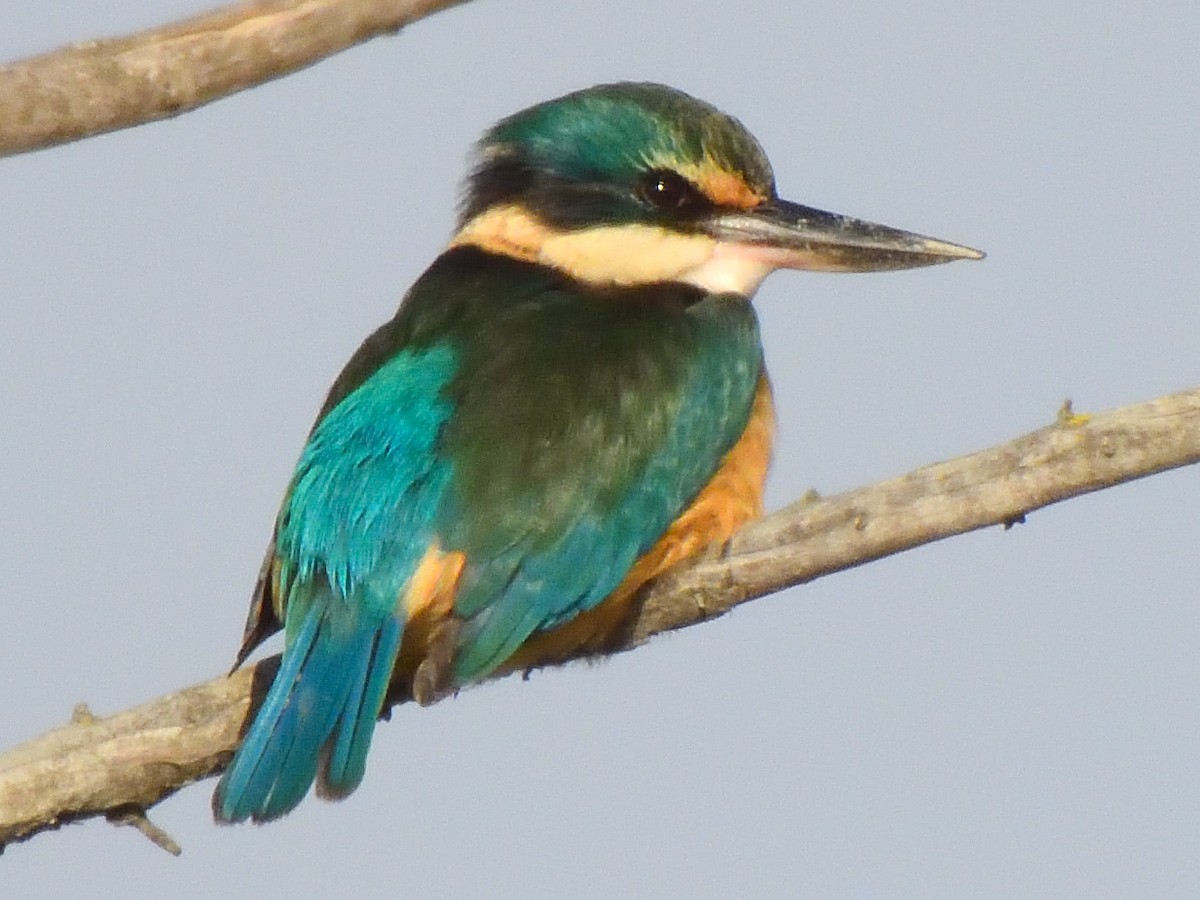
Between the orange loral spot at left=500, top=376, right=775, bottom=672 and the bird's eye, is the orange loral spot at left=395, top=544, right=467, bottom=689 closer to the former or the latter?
the orange loral spot at left=500, top=376, right=775, bottom=672

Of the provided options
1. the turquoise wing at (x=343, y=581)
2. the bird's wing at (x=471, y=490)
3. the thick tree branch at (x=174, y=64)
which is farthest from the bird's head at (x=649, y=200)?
the thick tree branch at (x=174, y=64)

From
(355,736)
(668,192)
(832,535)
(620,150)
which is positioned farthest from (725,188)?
(355,736)

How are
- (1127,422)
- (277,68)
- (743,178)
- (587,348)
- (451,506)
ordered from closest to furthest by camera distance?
1. (277,68)
2. (1127,422)
3. (451,506)
4. (587,348)
5. (743,178)

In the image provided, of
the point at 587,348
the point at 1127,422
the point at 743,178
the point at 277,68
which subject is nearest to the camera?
the point at 277,68

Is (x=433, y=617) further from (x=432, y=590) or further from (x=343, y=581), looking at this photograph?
(x=343, y=581)

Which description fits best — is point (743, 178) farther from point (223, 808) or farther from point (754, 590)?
point (223, 808)

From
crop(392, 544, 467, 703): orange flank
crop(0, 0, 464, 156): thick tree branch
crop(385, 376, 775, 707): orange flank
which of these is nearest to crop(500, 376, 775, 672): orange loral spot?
crop(385, 376, 775, 707): orange flank

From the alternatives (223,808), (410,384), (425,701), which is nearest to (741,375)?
(410,384)
